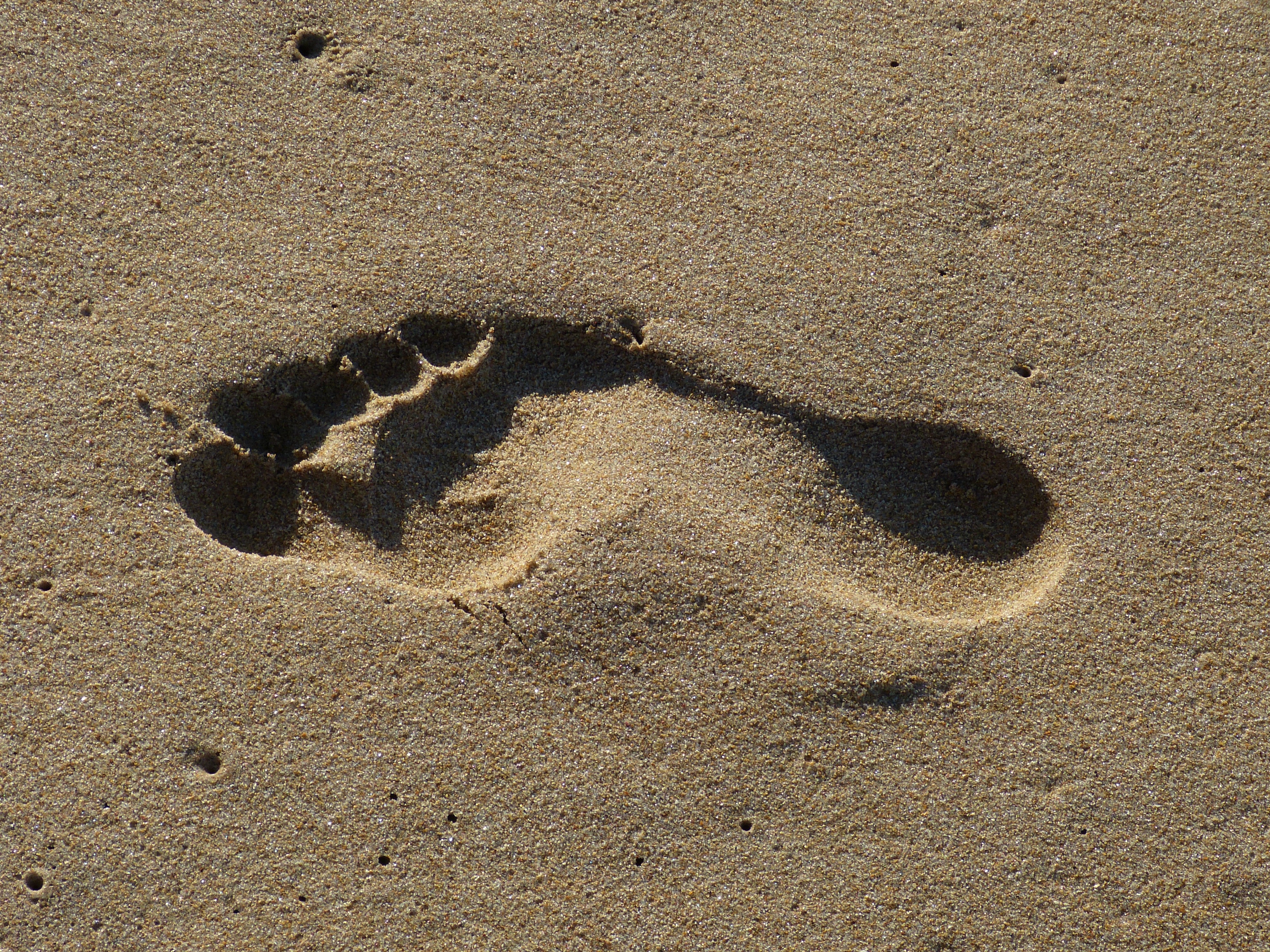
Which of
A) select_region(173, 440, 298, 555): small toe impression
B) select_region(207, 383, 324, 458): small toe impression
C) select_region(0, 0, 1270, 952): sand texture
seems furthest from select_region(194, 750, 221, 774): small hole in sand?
select_region(207, 383, 324, 458): small toe impression

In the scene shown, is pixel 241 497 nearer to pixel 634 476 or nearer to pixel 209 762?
pixel 209 762

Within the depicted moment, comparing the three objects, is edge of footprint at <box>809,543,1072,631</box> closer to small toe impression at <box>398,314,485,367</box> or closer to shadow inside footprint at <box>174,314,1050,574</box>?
shadow inside footprint at <box>174,314,1050,574</box>

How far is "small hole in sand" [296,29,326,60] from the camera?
2.38 meters

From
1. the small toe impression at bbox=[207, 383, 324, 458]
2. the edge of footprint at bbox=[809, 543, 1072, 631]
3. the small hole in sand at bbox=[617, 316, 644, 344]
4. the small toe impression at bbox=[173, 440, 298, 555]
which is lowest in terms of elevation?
the small toe impression at bbox=[173, 440, 298, 555]

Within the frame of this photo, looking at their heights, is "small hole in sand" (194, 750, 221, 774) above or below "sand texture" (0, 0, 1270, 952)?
below

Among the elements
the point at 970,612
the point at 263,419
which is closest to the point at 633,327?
the point at 263,419

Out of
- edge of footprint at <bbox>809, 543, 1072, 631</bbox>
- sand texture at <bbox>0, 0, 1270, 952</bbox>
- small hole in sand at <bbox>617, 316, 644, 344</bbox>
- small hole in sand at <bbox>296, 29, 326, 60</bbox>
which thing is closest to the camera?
sand texture at <bbox>0, 0, 1270, 952</bbox>

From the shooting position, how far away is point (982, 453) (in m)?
2.22

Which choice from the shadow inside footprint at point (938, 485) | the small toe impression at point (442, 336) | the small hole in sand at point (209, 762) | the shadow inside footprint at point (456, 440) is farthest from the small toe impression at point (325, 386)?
the shadow inside footprint at point (938, 485)

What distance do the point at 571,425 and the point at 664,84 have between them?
79 cm

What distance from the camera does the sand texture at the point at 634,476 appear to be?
2006 millimetres

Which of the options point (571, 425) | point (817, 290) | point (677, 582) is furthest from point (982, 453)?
point (571, 425)

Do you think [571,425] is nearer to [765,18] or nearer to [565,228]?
[565,228]

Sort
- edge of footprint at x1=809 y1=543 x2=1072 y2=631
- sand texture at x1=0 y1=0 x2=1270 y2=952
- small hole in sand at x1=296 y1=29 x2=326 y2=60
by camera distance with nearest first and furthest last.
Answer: sand texture at x1=0 y1=0 x2=1270 y2=952
edge of footprint at x1=809 y1=543 x2=1072 y2=631
small hole in sand at x1=296 y1=29 x2=326 y2=60
